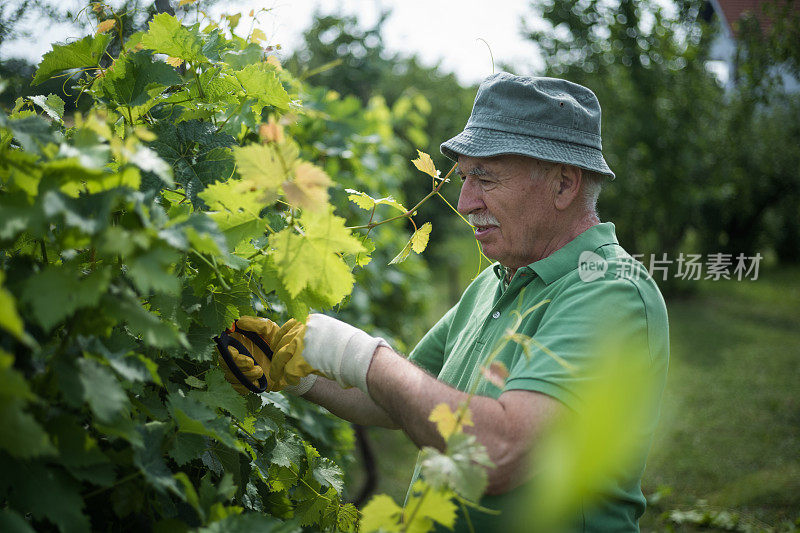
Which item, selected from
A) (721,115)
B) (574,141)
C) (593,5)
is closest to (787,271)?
(721,115)

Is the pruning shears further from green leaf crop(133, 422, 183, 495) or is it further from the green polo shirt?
the green polo shirt

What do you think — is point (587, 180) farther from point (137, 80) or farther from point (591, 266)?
point (137, 80)

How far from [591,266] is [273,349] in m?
0.87

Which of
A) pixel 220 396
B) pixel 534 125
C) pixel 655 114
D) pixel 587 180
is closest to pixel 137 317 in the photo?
pixel 220 396

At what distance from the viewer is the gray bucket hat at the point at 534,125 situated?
190cm

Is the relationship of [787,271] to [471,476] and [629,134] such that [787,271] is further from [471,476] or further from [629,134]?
[471,476]

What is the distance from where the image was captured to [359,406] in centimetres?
198

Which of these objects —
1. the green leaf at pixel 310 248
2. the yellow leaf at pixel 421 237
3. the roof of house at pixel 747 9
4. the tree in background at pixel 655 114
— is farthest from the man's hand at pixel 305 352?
the tree in background at pixel 655 114

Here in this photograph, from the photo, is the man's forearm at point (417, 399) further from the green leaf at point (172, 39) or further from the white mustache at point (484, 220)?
the green leaf at point (172, 39)

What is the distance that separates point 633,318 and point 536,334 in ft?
0.79

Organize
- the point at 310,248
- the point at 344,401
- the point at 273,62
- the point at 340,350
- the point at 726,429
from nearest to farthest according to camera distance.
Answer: the point at 310,248, the point at 340,350, the point at 273,62, the point at 344,401, the point at 726,429

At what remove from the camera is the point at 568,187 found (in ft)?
6.54

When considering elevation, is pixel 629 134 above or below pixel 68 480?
below

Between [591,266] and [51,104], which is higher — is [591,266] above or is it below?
below
